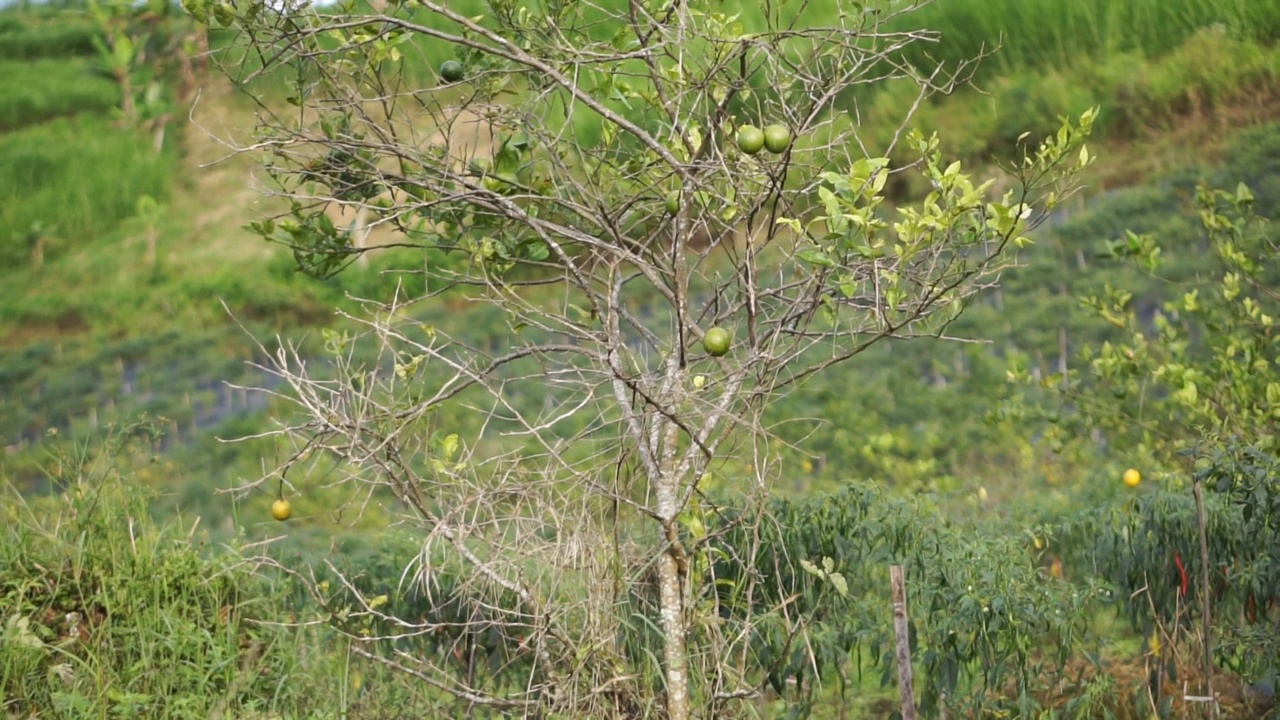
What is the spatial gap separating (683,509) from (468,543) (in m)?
1.01

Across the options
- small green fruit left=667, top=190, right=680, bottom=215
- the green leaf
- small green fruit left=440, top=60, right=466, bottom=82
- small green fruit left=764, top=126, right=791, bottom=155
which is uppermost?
small green fruit left=440, top=60, right=466, bottom=82

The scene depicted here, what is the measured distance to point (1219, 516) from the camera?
3215 millimetres

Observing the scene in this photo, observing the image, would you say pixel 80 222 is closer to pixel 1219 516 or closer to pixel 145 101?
pixel 145 101

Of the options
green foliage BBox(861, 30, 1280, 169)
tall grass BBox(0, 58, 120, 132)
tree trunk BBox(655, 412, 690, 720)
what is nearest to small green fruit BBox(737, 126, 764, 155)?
tree trunk BBox(655, 412, 690, 720)

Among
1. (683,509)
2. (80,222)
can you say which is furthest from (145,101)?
(683,509)

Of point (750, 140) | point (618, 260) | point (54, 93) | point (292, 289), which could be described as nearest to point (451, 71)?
point (618, 260)

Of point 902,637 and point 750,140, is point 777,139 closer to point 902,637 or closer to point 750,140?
point 750,140

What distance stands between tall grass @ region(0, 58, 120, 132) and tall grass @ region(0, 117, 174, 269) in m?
0.22

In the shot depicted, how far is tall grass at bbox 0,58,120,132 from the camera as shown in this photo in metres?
9.16

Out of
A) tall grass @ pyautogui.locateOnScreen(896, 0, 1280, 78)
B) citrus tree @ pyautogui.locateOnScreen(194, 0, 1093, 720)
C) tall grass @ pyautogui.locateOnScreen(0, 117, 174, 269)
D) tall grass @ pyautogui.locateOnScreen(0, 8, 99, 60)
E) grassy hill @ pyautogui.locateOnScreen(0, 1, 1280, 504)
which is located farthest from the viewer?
tall grass @ pyautogui.locateOnScreen(0, 8, 99, 60)

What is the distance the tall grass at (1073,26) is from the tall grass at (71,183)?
515 cm

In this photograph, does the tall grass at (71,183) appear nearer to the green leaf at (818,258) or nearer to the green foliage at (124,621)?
the green foliage at (124,621)

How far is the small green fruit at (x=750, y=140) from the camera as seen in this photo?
2217 mm

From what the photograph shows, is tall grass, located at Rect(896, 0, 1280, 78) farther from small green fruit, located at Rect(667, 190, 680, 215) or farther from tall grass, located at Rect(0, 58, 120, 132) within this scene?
tall grass, located at Rect(0, 58, 120, 132)
